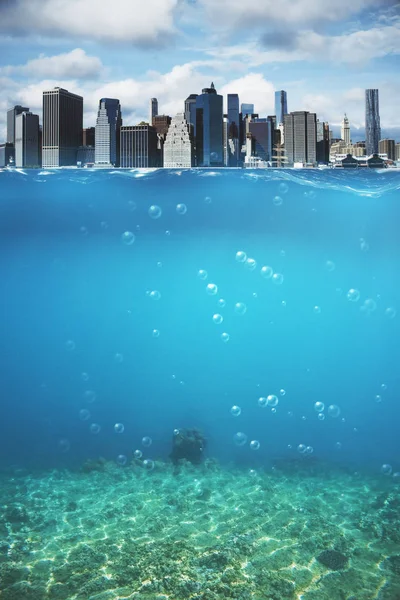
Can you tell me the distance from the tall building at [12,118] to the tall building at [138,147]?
3.12 m

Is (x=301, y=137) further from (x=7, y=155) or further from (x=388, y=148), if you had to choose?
(x=7, y=155)

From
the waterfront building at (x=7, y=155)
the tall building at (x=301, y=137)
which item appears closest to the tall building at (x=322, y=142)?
the tall building at (x=301, y=137)

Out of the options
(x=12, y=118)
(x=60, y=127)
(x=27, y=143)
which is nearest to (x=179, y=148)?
(x=60, y=127)

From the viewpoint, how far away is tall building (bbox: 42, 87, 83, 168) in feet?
46.3

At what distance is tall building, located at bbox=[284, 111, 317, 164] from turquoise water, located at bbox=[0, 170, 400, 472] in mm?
655

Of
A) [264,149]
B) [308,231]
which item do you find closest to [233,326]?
[308,231]

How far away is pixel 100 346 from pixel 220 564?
22.4 meters

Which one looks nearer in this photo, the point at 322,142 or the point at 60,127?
the point at 60,127

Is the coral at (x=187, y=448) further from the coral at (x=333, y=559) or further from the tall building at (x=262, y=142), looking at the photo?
the tall building at (x=262, y=142)

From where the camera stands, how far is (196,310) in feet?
107

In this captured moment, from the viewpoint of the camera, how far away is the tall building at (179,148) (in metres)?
14.8

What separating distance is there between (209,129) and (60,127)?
498cm

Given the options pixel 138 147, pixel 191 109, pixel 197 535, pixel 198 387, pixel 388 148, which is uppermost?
pixel 191 109

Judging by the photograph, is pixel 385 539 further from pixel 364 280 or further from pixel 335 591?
pixel 364 280
